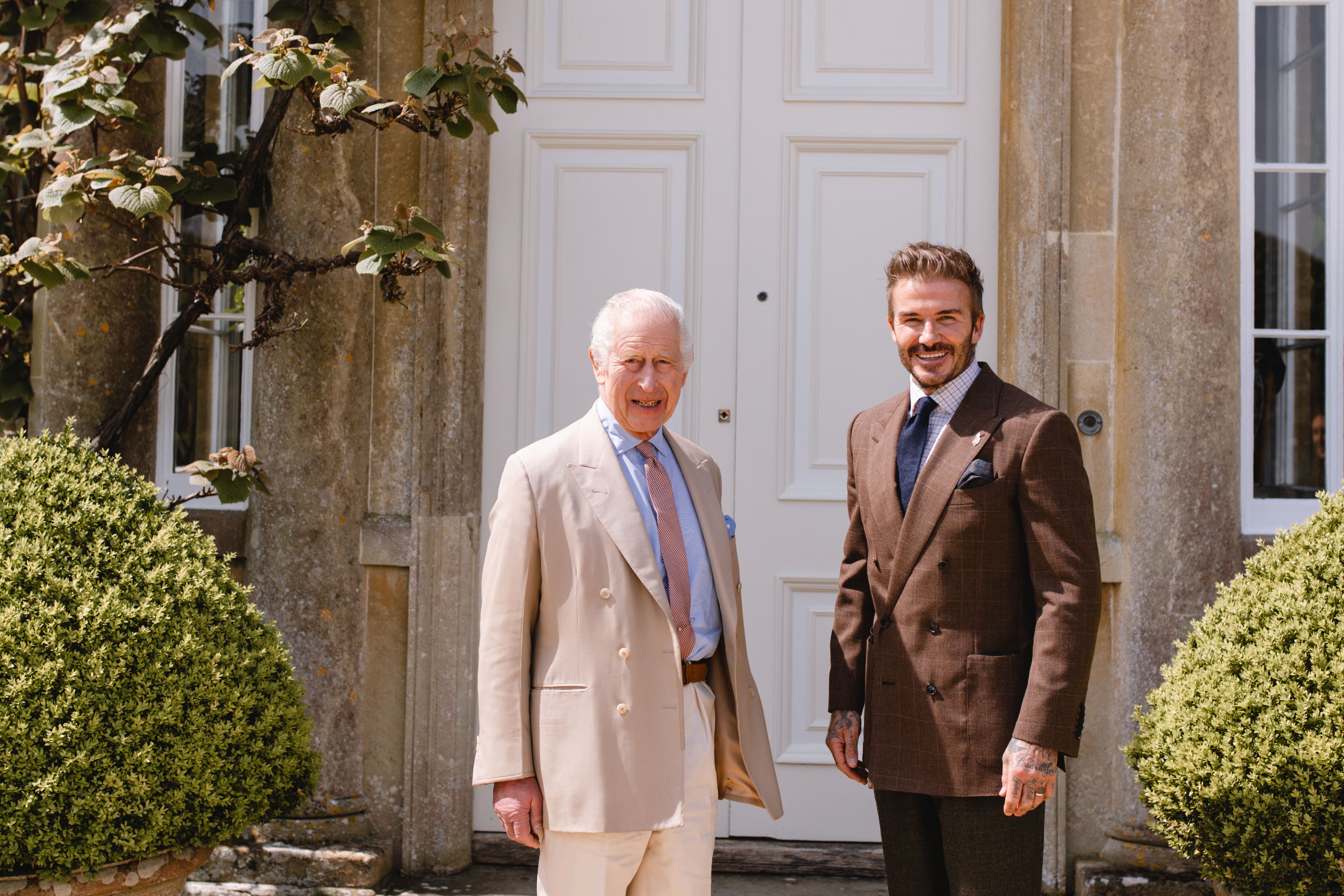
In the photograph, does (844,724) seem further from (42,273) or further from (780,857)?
(42,273)

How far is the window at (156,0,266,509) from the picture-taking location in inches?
153

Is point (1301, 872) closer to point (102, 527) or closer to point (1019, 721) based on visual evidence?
point (1019, 721)

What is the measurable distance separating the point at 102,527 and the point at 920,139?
282 centimetres

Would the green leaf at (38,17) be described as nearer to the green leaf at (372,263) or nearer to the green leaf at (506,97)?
the green leaf at (372,263)

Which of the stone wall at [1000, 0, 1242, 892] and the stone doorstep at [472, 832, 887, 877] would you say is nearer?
the stone wall at [1000, 0, 1242, 892]

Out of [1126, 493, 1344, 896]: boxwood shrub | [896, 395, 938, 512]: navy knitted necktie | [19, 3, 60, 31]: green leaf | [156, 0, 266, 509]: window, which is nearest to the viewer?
[896, 395, 938, 512]: navy knitted necktie

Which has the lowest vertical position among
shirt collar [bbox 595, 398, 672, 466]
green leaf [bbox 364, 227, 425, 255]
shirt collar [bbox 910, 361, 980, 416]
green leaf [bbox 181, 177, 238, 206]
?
shirt collar [bbox 595, 398, 672, 466]

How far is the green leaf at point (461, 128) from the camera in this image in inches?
133

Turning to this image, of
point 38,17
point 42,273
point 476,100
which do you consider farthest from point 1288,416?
point 38,17

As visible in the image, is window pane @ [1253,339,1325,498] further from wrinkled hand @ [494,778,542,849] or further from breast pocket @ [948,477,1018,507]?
wrinkled hand @ [494,778,542,849]

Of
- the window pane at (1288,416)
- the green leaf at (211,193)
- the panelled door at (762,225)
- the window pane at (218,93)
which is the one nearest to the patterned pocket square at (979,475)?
the panelled door at (762,225)

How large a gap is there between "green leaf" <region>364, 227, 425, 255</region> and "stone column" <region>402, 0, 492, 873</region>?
374mm

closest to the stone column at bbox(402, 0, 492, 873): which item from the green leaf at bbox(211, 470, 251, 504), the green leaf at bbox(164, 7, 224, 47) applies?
the green leaf at bbox(211, 470, 251, 504)

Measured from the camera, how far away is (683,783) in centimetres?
214
